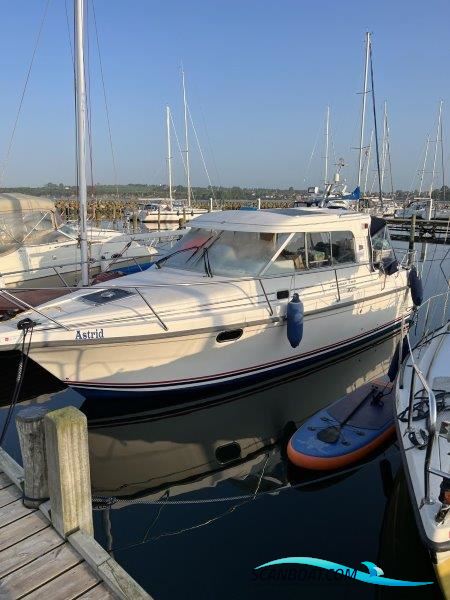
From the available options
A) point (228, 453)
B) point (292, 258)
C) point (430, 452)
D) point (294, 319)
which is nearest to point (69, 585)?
point (430, 452)

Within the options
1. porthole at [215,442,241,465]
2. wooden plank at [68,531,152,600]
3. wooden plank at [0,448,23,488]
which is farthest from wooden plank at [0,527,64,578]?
porthole at [215,442,241,465]

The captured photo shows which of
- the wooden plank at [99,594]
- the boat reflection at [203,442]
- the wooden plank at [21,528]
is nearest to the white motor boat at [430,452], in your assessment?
the boat reflection at [203,442]

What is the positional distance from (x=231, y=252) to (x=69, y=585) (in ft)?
19.7

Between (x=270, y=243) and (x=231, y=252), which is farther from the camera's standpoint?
(x=231, y=252)

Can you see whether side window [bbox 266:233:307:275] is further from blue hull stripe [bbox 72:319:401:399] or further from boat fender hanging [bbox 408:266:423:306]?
boat fender hanging [bbox 408:266:423:306]

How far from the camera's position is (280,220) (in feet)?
27.6

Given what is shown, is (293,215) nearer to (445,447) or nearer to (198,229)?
(198,229)

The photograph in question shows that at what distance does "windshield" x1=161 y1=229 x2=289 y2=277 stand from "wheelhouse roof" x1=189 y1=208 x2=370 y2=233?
12 centimetres

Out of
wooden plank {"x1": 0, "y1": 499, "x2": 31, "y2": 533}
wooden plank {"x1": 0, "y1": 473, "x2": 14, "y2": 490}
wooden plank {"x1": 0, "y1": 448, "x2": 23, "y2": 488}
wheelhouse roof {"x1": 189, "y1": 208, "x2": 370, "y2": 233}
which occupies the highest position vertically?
wheelhouse roof {"x1": 189, "y1": 208, "x2": 370, "y2": 233}

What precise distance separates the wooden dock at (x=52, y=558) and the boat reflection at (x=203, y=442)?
154 cm

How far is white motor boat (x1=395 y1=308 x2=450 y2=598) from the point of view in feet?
10.8

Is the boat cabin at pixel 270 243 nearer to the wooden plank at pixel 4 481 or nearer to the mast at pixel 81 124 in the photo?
the mast at pixel 81 124

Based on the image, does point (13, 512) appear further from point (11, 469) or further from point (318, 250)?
point (318, 250)

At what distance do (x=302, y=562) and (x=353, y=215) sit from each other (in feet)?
22.2
